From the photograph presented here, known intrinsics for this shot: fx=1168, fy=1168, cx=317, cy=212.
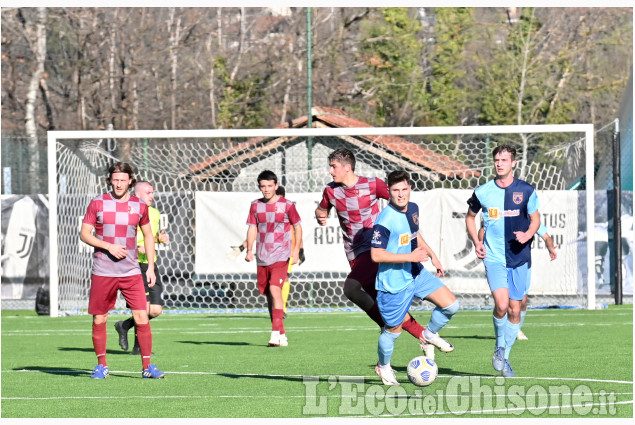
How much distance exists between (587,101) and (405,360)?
102 ft

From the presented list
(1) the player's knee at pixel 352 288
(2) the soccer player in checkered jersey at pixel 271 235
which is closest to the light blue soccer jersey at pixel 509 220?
(1) the player's knee at pixel 352 288

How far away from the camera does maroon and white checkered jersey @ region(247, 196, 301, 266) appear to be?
13703 mm

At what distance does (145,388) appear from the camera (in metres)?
9.41

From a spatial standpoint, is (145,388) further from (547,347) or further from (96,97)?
(96,97)

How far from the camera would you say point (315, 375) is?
1016 centimetres

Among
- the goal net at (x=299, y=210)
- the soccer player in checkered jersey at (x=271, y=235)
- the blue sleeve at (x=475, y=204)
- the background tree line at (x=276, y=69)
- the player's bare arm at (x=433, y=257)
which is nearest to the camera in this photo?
the player's bare arm at (x=433, y=257)

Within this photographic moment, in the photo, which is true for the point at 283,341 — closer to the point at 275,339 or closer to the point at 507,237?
the point at 275,339

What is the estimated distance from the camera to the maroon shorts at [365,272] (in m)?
9.95

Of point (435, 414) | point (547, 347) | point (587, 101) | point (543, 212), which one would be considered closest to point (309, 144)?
point (543, 212)

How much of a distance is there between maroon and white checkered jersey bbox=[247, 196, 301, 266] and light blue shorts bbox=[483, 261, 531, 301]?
4.04 metres

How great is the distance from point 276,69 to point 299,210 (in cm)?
1442

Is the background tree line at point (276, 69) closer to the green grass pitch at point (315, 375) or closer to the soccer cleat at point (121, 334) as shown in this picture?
the green grass pitch at point (315, 375)

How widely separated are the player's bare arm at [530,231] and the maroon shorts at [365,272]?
4.11 ft

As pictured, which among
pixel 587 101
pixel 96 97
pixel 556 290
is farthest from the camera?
pixel 587 101
